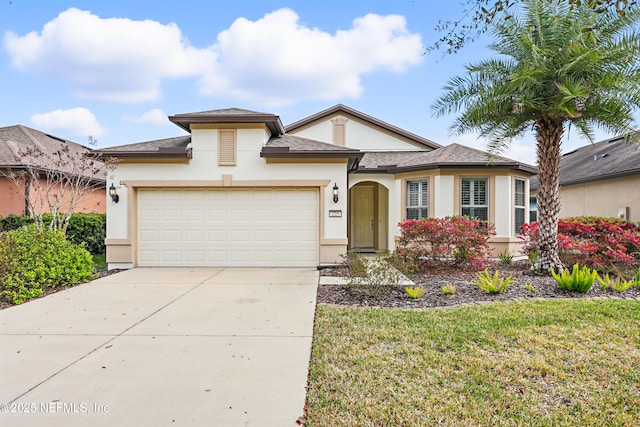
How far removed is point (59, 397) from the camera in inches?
122

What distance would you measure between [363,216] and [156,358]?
11.3 meters

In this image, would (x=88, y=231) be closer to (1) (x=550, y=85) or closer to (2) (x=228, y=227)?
(2) (x=228, y=227)

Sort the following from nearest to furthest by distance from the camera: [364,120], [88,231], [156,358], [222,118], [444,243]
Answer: [156,358] < [444,243] < [222,118] < [88,231] < [364,120]

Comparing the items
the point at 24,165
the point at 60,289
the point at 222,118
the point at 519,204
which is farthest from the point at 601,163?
the point at 24,165

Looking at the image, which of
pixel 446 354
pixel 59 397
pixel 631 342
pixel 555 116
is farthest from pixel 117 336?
pixel 555 116

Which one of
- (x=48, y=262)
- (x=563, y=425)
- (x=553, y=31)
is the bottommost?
(x=563, y=425)

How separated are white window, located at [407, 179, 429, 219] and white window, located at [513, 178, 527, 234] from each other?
288 cm

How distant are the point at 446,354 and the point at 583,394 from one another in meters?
1.19

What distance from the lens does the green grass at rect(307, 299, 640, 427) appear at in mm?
2859

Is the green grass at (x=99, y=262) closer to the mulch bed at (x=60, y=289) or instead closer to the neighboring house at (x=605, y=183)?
the mulch bed at (x=60, y=289)

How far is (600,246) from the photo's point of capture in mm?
8477

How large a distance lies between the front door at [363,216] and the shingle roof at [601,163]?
821cm

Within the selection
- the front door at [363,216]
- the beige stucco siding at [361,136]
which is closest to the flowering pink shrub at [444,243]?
the front door at [363,216]

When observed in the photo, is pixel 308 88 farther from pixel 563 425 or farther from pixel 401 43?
pixel 563 425
